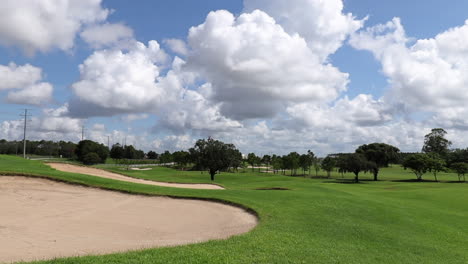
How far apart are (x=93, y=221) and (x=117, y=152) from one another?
13376cm

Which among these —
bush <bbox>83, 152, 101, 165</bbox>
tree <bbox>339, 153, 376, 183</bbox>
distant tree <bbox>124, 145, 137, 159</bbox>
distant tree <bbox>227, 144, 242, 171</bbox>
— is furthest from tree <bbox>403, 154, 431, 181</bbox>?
distant tree <bbox>124, 145, 137, 159</bbox>

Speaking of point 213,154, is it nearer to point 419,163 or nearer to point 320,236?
point 320,236

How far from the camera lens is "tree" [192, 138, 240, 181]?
52.0 m

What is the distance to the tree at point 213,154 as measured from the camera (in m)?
52.0

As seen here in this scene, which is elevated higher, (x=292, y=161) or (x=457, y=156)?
(x=457, y=156)

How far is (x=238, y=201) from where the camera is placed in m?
20.5

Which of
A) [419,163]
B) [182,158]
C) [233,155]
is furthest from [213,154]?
[182,158]

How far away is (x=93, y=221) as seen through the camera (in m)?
15.3

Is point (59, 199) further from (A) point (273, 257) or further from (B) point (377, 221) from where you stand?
(B) point (377, 221)

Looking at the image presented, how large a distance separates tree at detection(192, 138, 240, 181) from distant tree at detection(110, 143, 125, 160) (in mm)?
96652

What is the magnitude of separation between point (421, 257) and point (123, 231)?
12362 mm

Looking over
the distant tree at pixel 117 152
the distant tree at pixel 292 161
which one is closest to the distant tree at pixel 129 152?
the distant tree at pixel 117 152

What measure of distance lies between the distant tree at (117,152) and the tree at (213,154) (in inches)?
3805

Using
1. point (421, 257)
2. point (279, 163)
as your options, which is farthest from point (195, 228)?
point (279, 163)
